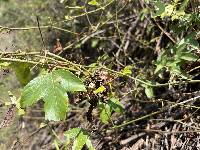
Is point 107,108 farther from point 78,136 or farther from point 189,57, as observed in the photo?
point 189,57

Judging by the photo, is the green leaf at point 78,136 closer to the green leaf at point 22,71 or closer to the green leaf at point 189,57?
the green leaf at point 22,71

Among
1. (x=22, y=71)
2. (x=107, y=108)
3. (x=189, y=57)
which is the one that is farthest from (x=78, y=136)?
(x=189, y=57)

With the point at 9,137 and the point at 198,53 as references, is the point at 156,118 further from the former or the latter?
the point at 9,137

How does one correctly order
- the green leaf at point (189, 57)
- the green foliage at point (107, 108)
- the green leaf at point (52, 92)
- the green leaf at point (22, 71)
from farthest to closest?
the green leaf at point (189, 57) < the green foliage at point (107, 108) < the green leaf at point (22, 71) < the green leaf at point (52, 92)

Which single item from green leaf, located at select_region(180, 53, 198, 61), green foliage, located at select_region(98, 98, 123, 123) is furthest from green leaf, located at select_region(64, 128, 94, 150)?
green leaf, located at select_region(180, 53, 198, 61)

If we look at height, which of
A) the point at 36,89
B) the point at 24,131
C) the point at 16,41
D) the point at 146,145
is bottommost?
the point at 24,131

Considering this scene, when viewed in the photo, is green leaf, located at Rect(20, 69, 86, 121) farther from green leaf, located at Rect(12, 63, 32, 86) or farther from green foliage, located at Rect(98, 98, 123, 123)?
green foliage, located at Rect(98, 98, 123, 123)

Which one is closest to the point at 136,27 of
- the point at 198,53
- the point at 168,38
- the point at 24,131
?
the point at 168,38

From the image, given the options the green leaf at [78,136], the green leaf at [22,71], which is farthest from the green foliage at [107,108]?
the green leaf at [22,71]
